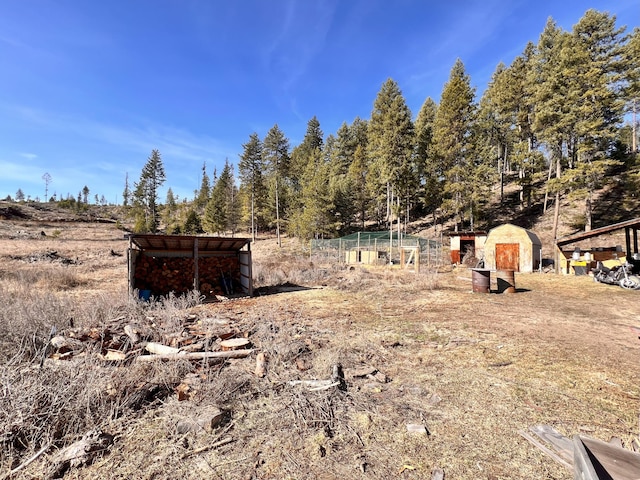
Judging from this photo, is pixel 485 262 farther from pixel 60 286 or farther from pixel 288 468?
pixel 60 286

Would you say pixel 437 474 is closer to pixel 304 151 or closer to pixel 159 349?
pixel 159 349

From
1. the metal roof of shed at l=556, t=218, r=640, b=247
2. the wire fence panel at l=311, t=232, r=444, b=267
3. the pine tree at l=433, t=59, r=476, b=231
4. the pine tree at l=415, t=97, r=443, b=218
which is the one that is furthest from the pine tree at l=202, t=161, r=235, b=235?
the metal roof of shed at l=556, t=218, r=640, b=247

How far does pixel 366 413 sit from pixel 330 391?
22.3 inches

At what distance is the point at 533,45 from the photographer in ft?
102

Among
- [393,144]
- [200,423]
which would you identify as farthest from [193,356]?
[393,144]

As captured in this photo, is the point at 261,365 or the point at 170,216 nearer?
the point at 261,365

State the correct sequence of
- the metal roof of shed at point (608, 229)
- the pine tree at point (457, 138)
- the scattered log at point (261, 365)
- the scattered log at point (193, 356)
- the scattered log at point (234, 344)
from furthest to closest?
the pine tree at point (457, 138)
the metal roof of shed at point (608, 229)
the scattered log at point (234, 344)
the scattered log at point (193, 356)
the scattered log at point (261, 365)

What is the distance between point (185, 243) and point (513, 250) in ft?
65.1

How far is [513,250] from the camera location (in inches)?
759

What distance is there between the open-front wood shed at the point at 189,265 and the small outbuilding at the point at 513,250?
16.9m

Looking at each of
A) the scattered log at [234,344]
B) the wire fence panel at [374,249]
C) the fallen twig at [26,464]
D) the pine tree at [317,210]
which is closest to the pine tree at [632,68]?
the wire fence panel at [374,249]

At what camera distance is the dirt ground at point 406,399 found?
264cm

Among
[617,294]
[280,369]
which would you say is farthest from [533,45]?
[280,369]

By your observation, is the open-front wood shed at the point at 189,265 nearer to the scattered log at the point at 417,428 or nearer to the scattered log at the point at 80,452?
the scattered log at the point at 80,452
